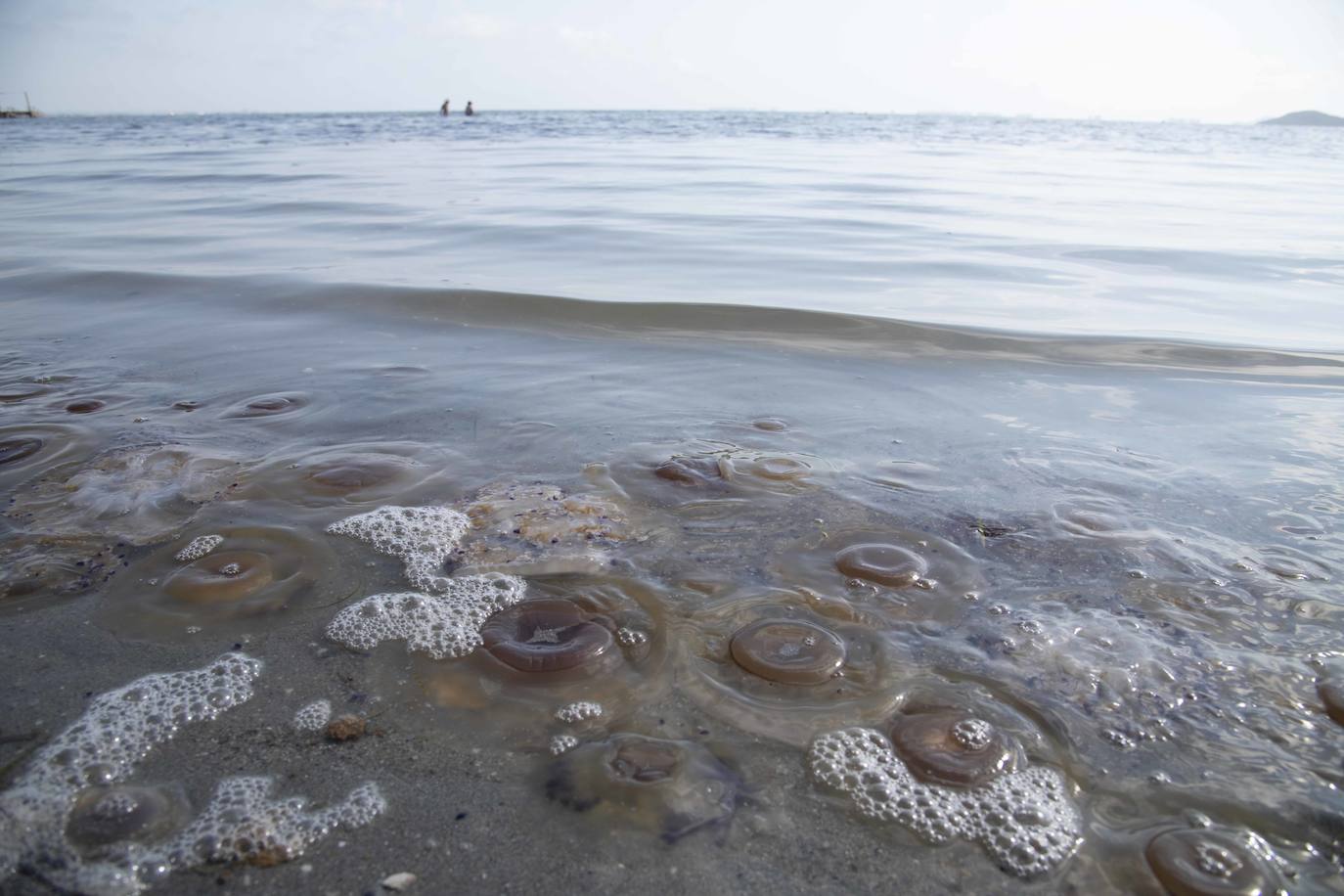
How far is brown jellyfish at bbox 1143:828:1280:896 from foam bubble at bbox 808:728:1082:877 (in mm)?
150

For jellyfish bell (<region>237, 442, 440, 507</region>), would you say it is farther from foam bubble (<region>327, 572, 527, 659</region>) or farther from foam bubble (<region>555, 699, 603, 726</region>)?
foam bubble (<region>555, 699, 603, 726</region>)

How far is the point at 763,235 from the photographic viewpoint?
856 centimetres

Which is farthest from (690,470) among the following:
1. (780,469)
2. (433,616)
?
(433,616)

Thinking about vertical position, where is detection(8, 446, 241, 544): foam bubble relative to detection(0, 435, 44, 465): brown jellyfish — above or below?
below

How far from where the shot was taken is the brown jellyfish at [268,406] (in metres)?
3.66

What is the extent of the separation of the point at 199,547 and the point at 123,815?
3.56 ft

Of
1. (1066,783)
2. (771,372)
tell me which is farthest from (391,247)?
(1066,783)

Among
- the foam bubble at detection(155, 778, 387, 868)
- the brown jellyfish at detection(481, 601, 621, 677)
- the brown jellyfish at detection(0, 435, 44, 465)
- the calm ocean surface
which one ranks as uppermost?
the calm ocean surface

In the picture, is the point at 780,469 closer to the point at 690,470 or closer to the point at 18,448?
the point at 690,470

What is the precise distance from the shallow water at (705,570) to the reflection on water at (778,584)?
12 millimetres

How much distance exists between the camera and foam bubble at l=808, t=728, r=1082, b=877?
154cm

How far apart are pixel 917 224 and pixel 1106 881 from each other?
895 centimetres

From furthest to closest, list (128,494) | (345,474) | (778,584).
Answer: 1. (345,474)
2. (128,494)
3. (778,584)

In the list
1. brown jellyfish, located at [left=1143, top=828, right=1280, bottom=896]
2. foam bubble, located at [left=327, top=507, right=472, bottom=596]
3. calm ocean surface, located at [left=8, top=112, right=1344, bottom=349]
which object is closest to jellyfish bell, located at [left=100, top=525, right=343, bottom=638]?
foam bubble, located at [left=327, top=507, right=472, bottom=596]
